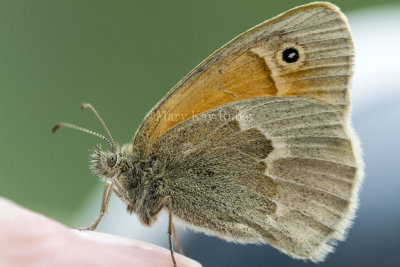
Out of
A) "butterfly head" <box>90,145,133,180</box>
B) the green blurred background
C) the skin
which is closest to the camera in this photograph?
the skin

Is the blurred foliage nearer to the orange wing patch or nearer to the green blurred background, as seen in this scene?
the green blurred background

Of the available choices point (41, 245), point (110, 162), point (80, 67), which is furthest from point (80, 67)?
Result: point (41, 245)

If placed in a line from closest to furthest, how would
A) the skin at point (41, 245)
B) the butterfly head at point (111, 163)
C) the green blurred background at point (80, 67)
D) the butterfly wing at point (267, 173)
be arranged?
1. the skin at point (41, 245)
2. the butterfly wing at point (267, 173)
3. the butterfly head at point (111, 163)
4. the green blurred background at point (80, 67)

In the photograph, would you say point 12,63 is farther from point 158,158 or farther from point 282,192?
point 282,192

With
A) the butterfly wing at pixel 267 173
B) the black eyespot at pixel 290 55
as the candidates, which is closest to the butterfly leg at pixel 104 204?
the butterfly wing at pixel 267 173

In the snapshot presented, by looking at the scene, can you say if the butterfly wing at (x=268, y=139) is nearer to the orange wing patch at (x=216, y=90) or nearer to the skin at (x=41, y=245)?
the orange wing patch at (x=216, y=90)

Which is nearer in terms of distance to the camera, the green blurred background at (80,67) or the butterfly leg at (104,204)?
the butterfly leg at (104,204)

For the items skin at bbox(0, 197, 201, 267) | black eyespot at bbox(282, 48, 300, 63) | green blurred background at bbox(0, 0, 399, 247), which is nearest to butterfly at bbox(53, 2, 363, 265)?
black eyespot at bbox(282, 48, 300, 63)

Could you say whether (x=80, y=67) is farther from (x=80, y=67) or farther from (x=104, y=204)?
(x=104, y=204)
